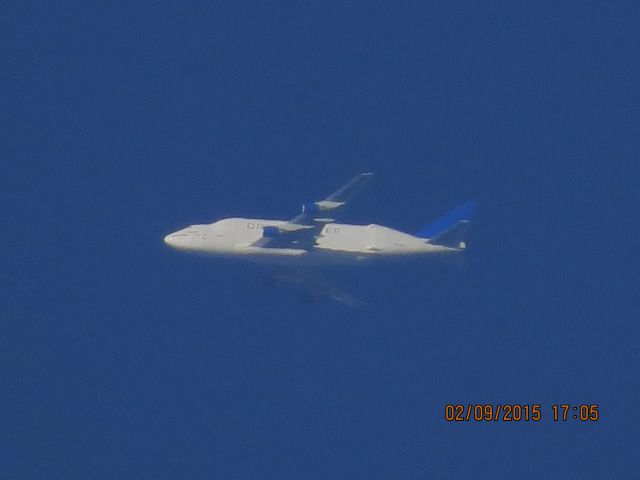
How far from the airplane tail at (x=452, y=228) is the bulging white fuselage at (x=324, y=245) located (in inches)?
14.5

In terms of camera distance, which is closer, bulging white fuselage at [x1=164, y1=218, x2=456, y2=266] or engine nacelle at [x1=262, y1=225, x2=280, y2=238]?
engine nacelle at [x1=262, y1=225, x2=280, y2=238]

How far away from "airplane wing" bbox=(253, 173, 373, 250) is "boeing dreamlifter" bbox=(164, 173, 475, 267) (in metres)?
0.06

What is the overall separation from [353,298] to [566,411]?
18.4 metres

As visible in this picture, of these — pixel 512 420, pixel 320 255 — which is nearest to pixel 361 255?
pixel 320 255

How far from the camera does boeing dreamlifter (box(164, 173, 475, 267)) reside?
630 ft

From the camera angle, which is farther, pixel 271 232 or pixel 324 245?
pixel 324 245

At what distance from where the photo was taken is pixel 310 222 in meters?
190

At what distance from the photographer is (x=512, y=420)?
18525 cm

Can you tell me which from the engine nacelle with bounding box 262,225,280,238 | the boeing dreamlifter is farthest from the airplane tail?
the engine nacelle with bounding box 262,225,280,238

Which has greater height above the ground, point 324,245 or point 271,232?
point 271,232

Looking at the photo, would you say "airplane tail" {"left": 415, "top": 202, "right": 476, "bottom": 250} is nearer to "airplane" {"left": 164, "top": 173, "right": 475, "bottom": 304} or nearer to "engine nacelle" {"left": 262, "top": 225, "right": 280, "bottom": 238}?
"airplane" {"left": 164, "top": 173, "right": 475, "bottom": 304}

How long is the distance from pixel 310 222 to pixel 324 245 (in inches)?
104

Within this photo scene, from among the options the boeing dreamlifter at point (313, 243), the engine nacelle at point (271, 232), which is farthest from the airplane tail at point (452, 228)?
the engine nacelle at point (271, 232)

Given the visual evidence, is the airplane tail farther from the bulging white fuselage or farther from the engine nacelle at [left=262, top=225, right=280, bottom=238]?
the engine nacelle at [left=262, top=225, right=280, bottom=238]
